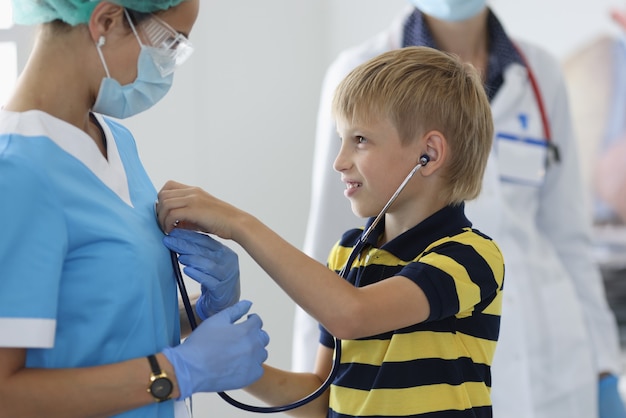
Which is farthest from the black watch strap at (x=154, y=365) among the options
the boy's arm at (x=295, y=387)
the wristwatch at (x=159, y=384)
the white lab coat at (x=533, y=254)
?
the white lab coat at (x=533, y=254)

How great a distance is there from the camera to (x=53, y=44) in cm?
119

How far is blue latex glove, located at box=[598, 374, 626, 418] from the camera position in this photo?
225 cm

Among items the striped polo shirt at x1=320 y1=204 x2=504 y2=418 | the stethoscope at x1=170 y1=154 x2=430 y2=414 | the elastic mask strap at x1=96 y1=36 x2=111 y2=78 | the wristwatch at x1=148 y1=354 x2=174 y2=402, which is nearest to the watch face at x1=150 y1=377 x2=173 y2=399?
the wristwatch at x1=148 y1=354 x2=174 y2=402

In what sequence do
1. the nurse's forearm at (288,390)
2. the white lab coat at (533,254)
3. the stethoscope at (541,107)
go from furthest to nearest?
1. the stethoscope at (541,107)
2. the white lab coat at (533,254)
3. the nurse's forearm at (288,390)

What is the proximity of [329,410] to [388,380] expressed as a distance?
0.17 metres

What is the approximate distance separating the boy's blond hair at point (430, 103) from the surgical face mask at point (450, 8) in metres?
0.76

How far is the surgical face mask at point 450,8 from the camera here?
2133mm

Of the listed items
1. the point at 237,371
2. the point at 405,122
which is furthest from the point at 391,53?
the point at 237,371

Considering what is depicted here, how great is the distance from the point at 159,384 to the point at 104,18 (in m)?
0.51

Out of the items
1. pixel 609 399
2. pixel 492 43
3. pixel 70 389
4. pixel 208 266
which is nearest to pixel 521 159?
pixel 492 43

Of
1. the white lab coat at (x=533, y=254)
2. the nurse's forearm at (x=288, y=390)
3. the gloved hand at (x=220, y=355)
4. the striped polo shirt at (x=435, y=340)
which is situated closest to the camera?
the gloved hand at (x=220, y=355)

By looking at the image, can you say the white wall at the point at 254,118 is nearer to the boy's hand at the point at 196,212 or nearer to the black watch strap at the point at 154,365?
the boy's hand at the point at 196,212

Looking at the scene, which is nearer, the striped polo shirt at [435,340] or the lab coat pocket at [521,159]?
the striped polo shirt at [435,340]

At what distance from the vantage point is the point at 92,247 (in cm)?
111
